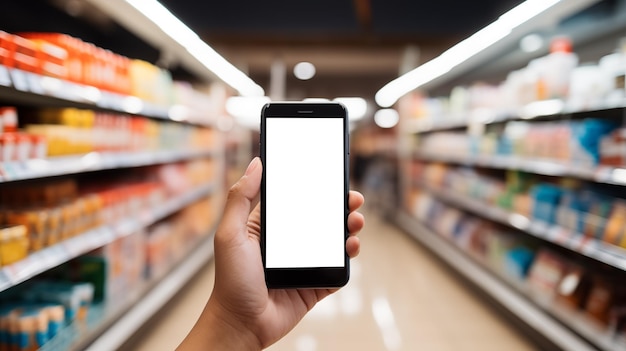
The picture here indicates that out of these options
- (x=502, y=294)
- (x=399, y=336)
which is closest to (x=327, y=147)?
(x=399, y=336)

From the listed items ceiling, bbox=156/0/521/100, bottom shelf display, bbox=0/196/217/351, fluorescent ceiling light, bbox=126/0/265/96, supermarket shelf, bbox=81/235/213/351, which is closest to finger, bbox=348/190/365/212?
bottom shelf display, bbox=0/196/217/351

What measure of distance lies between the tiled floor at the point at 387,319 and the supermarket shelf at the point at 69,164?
1040 mm

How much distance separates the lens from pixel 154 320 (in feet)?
11.2

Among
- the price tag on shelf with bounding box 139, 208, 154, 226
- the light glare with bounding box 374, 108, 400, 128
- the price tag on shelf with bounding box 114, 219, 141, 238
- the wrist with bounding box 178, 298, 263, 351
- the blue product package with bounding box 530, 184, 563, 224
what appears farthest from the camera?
the light glare with bounding box 374, 108, 400, 128

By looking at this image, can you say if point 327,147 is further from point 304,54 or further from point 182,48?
point 304,54

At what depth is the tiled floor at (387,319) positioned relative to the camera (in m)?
3.33

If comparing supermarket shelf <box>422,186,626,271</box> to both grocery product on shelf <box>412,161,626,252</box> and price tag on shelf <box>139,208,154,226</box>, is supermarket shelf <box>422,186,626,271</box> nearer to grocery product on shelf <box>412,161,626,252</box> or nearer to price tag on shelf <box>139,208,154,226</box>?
grocery product on shelf <box>412,161,626,252</box>

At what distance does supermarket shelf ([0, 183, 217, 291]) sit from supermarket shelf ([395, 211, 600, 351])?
2.52 metres

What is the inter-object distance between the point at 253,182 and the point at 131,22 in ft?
8.82

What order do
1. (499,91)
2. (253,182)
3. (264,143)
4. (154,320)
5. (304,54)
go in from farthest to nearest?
(304,54) < (499,91) < (154,320) < (264,143) < (253,182)

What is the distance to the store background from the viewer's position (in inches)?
100

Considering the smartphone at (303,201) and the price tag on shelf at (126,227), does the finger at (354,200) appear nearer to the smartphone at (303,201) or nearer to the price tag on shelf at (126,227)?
the smartphone at (303,201)

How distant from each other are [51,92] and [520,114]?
314cm

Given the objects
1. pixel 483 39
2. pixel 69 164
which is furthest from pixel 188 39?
pixel 483 39
